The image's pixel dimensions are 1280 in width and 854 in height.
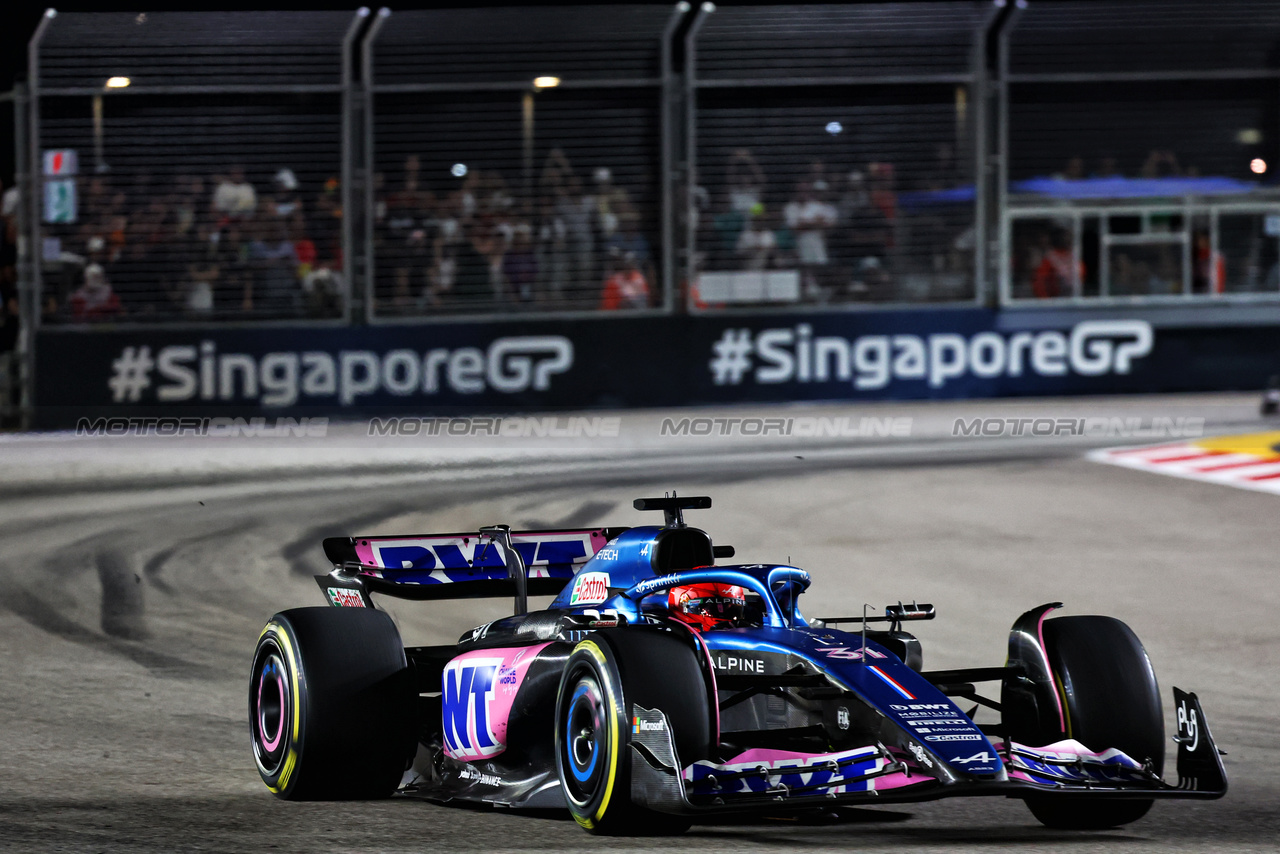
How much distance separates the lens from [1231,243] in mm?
19312

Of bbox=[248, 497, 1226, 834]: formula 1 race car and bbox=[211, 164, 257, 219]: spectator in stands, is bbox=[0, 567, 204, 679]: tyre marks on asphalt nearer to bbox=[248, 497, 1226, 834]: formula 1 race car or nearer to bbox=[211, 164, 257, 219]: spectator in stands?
bbox=[248, 497, 1226, 834]: formula 1 race car

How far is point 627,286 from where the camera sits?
1859 cm

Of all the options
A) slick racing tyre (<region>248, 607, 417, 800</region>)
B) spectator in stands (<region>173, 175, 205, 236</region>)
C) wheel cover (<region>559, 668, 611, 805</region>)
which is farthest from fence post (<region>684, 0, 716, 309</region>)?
wheel cover (<region>559, 668, 611, 805</region>)

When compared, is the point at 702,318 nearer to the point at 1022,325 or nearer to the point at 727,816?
the point at 1022,325

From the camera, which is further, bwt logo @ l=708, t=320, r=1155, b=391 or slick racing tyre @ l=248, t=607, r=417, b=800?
bwt logo @ l=708, t=320, r=1155, b=391

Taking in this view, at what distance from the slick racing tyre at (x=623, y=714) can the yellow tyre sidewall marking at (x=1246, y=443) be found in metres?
11.0

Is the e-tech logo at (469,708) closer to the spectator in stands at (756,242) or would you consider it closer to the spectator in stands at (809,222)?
the spectator in stands at (756,242)

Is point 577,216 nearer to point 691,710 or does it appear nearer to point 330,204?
point 330,204

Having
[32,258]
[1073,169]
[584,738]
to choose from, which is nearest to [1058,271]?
[1073,169]

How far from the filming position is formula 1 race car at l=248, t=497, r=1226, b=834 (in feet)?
15.2

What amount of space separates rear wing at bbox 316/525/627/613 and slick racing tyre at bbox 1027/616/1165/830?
182cm

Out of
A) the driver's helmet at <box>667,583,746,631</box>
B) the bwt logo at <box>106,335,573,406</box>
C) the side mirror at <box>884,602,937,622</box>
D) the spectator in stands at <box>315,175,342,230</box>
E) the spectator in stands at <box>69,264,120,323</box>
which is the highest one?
the spectator in stands at <box>315,175,342,230</box>

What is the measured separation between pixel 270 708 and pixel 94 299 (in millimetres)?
13263

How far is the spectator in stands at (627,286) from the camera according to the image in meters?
18.5
